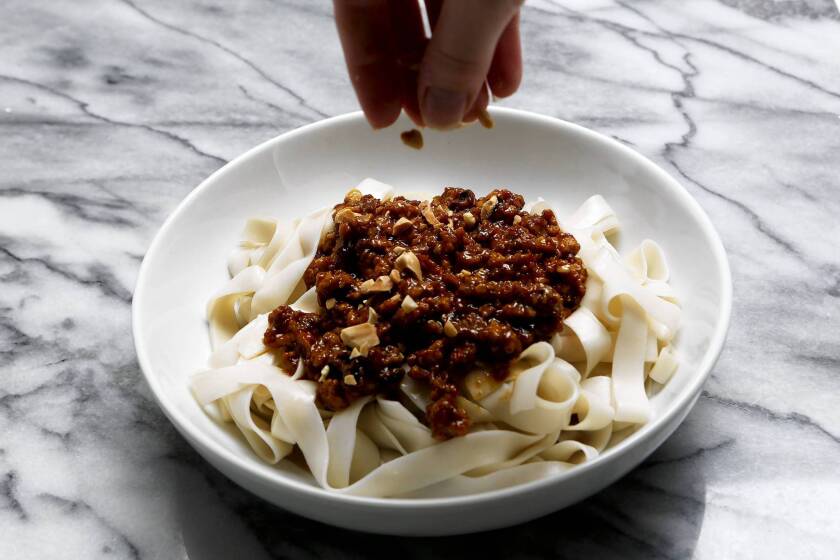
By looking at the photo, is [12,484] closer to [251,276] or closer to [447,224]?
[251,276]

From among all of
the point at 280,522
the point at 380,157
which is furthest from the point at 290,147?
the point at 280,522

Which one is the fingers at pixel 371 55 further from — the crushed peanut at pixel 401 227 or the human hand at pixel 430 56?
the crushed peanut at pixel 401 227

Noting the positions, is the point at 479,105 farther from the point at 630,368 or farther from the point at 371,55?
the point at 630,368

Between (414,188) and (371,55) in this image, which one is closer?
(371,55)

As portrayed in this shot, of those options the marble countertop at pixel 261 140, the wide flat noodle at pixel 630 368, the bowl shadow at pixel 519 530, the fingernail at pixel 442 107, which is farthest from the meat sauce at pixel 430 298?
the fingernail at pixel 442 107

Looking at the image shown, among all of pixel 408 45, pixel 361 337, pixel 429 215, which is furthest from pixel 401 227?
pixel 408 45

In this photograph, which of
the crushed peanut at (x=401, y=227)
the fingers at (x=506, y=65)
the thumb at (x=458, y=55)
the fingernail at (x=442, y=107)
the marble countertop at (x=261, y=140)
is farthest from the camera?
the crushed peanut at (x=401, y=227)
